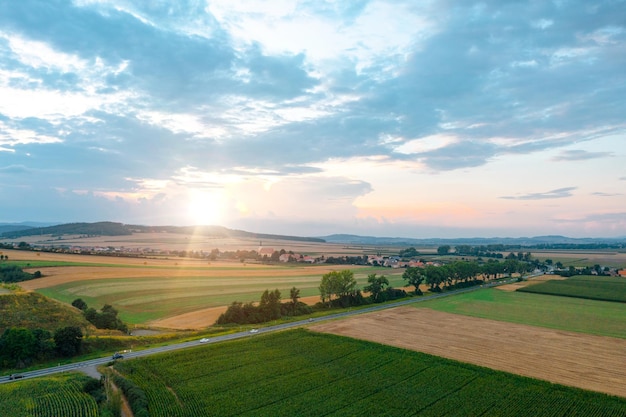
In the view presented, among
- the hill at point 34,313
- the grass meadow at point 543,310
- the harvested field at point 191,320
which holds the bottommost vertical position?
the harvested field at point 191,320

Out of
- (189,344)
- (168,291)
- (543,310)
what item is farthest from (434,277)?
(189,344)

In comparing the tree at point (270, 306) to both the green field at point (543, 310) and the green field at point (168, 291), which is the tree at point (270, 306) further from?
the green field at point (543, 310)

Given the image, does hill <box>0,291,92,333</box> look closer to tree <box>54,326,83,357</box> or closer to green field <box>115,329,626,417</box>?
tree <box>54,326,83,357</box>

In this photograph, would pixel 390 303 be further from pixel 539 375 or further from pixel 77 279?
pixel 77 279

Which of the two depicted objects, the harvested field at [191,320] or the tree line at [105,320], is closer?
the tree line at [105,320]

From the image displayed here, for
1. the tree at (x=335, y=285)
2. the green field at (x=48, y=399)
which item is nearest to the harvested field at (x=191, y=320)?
the tree at (x=335, y=285)

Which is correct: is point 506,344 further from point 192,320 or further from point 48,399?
point 48,399
